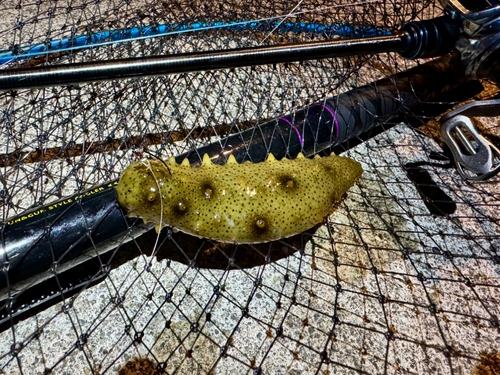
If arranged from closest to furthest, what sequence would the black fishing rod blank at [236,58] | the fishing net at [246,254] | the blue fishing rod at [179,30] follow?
the black fishing rod blank at [236,58]
the fishing net at [246,254]
the blue fishing rod at [179,30]

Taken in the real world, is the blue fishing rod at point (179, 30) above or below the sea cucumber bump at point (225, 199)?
above

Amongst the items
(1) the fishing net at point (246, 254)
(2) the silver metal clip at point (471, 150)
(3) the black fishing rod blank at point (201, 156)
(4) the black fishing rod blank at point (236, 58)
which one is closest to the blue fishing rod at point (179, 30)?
(1) the fishing net at point (246, 254)

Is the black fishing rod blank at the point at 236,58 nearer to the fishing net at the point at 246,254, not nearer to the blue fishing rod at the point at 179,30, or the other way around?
the fishing net at the point at 246,254

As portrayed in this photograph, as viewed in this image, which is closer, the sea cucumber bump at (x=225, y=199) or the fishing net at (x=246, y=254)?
the sea cucumber bump at (x=225, y=199)

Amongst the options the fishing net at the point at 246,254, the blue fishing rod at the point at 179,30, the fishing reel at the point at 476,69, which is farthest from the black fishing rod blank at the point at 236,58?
the blue fishing rod at the point at 179,30

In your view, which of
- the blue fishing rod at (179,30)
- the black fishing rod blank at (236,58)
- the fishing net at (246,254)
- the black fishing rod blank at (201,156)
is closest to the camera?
the black fishing rod blank at (236,58)

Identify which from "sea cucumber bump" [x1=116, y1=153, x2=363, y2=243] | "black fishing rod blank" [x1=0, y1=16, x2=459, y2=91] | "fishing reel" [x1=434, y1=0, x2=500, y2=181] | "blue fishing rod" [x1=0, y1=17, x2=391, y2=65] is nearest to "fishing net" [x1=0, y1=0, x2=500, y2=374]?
"blue fishing rod" [x1=0, y1=17, x2=391, y2=65]

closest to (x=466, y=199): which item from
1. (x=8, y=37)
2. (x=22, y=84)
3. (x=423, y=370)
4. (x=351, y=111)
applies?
(x=351, y=111)
